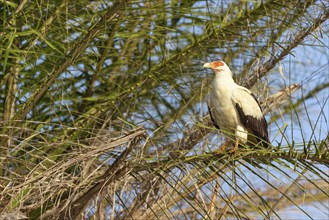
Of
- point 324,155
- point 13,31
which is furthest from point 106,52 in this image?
point 324,155

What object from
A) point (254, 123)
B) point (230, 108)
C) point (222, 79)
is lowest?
point (254, 123)

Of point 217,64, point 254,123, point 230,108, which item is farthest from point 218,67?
point 254,123

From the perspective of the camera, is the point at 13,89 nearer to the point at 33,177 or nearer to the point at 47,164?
the point at 47,164

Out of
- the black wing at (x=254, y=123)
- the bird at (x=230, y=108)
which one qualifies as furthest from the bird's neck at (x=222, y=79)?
the black wing at (x=254, y=123)

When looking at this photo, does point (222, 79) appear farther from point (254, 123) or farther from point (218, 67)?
point (254, 123)

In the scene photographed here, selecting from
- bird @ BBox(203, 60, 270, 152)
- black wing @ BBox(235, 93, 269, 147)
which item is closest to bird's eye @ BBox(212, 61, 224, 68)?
bird @ BBox(203, 60, 270, 152)

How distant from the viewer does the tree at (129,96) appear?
3.04 metres

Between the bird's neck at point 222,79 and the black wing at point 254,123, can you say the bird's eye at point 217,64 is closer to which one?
the bird's neck at point 222,79

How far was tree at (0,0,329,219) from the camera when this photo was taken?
3041 millimetres

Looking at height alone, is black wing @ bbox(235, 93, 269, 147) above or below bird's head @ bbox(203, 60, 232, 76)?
below

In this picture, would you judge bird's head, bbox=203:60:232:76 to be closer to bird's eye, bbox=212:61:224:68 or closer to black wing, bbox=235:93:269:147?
bird's eye, bbox=212:61:224:68

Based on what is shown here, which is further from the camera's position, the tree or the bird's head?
the bird's head

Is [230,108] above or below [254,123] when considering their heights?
above

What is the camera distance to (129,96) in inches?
170
